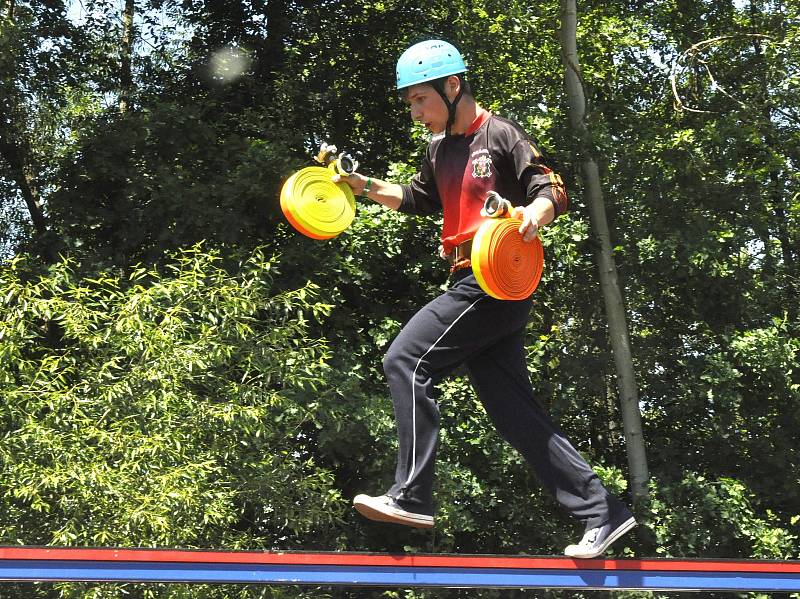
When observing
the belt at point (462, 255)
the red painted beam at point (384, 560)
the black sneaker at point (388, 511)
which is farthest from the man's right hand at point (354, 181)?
the red painted beam at point (384, 560)

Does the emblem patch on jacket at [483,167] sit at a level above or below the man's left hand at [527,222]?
above

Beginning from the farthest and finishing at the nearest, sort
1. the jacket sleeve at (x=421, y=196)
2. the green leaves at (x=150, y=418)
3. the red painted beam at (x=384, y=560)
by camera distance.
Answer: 1. the green leaves at (x=150, y=418)
2. the jacket sleeve at (x=421, y=196)
3. the red painted beam at (x=384, y=560)

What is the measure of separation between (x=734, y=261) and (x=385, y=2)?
4.90 meters

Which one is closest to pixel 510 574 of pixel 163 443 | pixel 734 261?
pixel 163 443

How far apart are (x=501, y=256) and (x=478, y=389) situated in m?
0.59

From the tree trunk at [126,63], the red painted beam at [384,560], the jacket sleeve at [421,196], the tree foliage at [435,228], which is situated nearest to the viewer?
the red painted beam at [384,560]

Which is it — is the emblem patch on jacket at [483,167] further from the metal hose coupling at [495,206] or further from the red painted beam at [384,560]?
the red painted beam at [384,560]

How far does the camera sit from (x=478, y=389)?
12.0ft

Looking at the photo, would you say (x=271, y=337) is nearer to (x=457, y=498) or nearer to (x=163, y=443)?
(x=163, y=443)

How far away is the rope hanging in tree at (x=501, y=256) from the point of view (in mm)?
3236

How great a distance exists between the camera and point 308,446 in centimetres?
1068

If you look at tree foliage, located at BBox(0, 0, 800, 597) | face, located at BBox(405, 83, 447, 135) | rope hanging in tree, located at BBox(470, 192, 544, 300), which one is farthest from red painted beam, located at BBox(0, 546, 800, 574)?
tree foliage, located at BBox(0, 0, 800, 597)

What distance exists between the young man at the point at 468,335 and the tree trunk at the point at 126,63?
872cm

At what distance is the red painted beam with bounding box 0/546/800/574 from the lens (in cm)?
301
